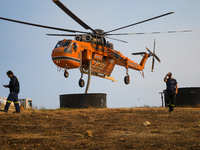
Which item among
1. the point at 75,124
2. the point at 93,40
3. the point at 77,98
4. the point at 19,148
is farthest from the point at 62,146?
the point at 93,40

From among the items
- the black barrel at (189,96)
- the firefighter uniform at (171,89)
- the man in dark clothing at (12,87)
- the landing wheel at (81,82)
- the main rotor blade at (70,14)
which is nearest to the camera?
the man in dark clothing at (12,87)

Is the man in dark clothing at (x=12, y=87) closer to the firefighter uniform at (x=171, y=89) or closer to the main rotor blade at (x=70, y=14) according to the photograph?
the main rotor blade at (x=70, y=14)

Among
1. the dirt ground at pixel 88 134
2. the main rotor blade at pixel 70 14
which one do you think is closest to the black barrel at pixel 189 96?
the dirt ground at pixel 88 134

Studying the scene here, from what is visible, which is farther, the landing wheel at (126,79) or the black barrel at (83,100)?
the landing wheel at (126,79)

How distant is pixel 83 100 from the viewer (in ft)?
50.7

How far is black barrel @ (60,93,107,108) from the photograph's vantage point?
50.7 ft

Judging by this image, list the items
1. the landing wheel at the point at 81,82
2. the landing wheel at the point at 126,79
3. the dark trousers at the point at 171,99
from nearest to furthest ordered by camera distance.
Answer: the dark trousers at the point at 171,99, the landing wheel at the point at 81,82, the landing wheel at the point at 126,79

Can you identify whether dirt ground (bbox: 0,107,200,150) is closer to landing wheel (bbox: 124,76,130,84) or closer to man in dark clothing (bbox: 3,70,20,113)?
man in dark clothing (bbox: 3,70,20,113)

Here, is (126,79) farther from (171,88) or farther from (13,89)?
(13,89)

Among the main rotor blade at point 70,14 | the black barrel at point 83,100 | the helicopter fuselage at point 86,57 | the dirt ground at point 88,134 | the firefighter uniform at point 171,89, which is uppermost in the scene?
the main rotor blade at point 70,14

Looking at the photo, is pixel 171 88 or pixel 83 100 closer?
pixel 171 88

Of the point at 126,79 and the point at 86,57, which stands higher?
the point at 86,57

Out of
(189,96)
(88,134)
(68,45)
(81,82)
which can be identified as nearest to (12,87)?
(88,134)

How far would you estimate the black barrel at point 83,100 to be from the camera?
15.5 metres
